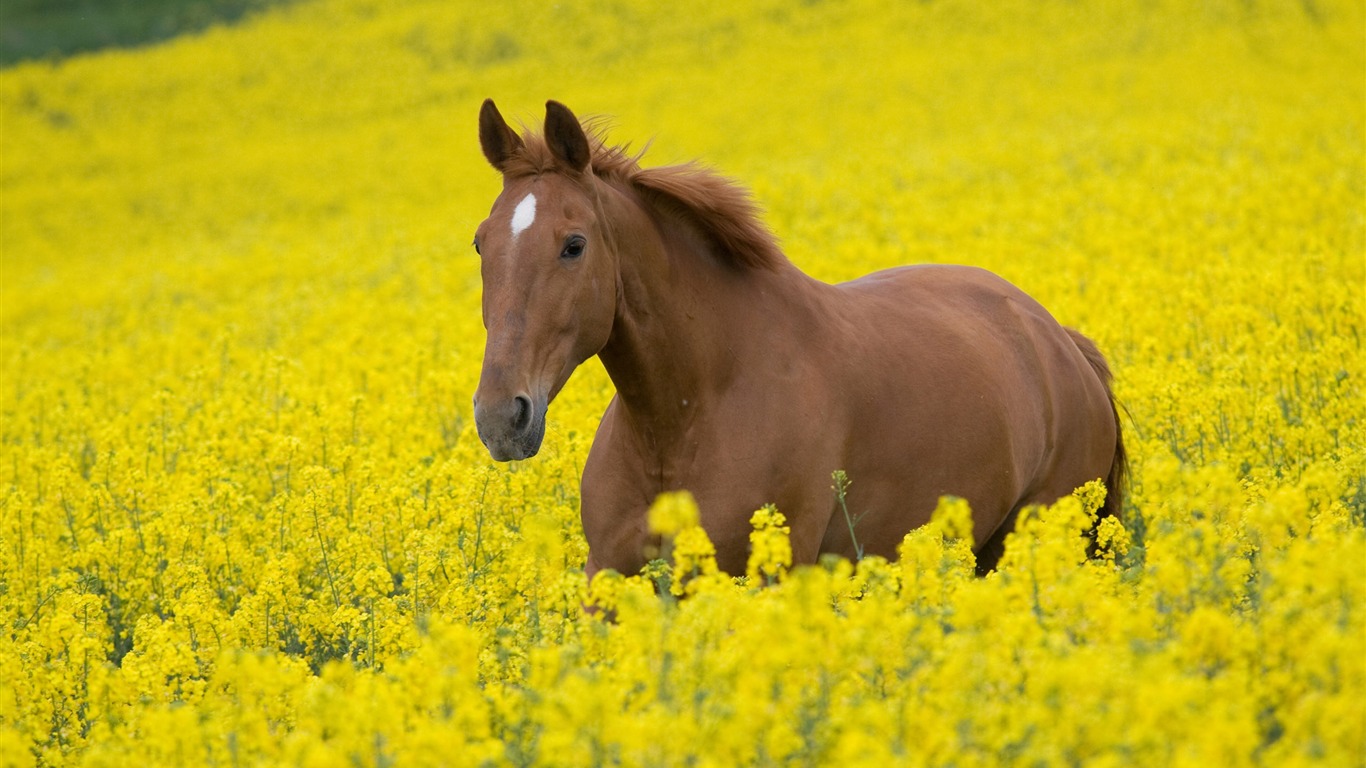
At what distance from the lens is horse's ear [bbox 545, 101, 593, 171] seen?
14.2 ft

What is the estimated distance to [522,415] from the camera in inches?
158

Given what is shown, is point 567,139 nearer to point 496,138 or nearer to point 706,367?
point 496,138

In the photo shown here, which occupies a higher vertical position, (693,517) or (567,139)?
(567,139)

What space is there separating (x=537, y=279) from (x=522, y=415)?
45cm

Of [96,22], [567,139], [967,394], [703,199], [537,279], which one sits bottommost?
[967,394]

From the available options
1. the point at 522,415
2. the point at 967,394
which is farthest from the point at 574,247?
the point at 967,394

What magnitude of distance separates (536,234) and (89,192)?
27305 mm

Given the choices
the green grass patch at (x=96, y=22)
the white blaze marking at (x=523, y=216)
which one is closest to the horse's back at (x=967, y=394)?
the white blaze marking at (x=523, y=216)

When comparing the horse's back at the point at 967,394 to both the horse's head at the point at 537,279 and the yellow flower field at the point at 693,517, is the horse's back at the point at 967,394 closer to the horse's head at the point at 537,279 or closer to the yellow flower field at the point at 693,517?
the yellow flower field at the point at 693,517

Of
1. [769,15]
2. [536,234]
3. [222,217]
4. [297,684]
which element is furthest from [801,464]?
[769,15]

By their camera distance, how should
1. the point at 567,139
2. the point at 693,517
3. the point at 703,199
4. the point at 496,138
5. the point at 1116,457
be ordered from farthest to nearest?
the point at 1116,457 < the point at 703,199 < the point at 496,138 < the point at 567,139 < the point at 693,517

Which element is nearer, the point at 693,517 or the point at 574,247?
the point at 693,517

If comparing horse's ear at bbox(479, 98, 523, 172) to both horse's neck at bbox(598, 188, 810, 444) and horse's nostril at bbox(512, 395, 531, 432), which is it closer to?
horse's neck at bbox(598, 188, 810, 444)

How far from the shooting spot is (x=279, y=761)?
322 cm
